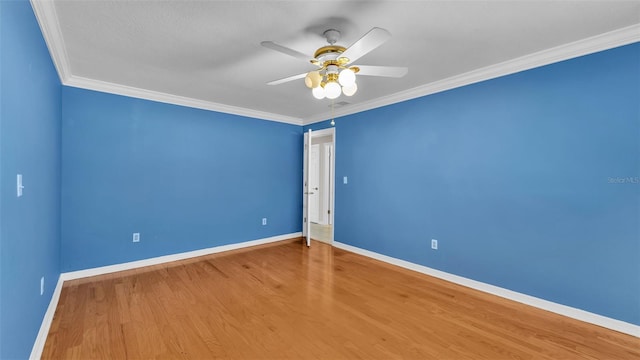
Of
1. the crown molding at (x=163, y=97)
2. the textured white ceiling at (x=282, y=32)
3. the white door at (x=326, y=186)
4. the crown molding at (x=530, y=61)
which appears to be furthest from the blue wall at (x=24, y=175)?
the white door at (x=326, y=186)

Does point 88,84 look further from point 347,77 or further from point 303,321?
point 303,321

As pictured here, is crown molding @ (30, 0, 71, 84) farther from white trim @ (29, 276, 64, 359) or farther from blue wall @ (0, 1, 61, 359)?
white trim @ (29, 276, 64, 359)

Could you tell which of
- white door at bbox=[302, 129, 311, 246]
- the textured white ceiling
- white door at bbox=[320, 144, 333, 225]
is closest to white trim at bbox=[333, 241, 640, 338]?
white door at bbox=[302, 129, 311, 246]

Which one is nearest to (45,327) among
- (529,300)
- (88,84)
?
(88,84)

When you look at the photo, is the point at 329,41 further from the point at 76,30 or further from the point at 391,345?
the point at 391,345

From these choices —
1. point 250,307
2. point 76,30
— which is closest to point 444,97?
point 250,307

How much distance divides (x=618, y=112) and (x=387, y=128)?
2.34m

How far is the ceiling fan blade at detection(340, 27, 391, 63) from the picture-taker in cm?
161

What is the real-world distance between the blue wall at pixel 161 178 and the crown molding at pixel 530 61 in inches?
97.8

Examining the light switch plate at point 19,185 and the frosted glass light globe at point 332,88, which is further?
the frosted glass light globe at point 332,88

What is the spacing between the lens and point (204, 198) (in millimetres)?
4340

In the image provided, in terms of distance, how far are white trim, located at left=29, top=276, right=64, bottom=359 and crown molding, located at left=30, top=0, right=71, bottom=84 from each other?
2.24 metres

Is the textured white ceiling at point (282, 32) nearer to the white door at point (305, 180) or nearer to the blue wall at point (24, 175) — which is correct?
the blue wall at point (24, 175)

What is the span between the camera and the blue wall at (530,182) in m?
2.27
